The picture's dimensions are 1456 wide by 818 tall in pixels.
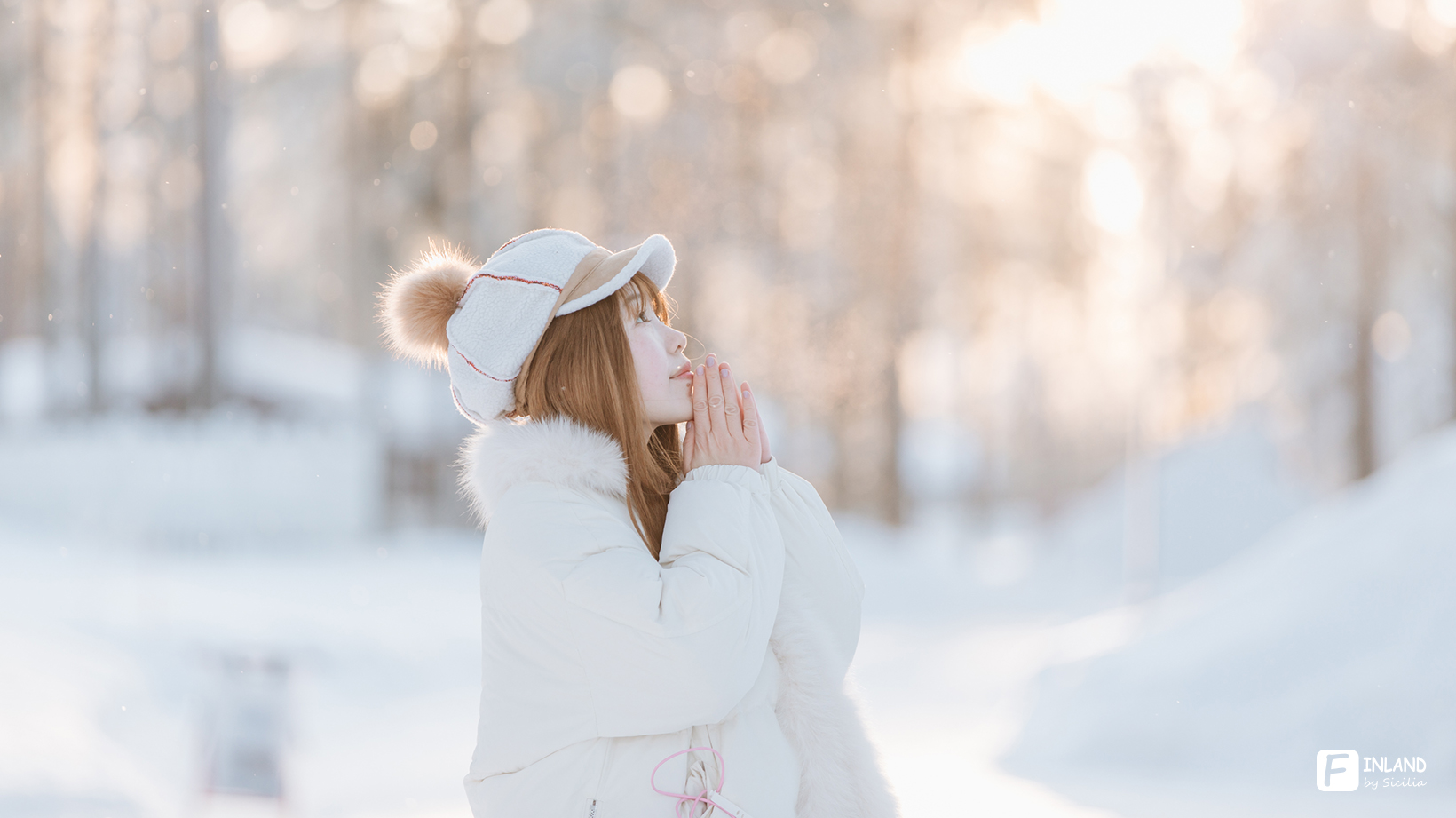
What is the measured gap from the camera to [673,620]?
1727 millimetres

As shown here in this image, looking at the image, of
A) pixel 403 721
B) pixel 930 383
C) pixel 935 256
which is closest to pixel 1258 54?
pixel 935 256

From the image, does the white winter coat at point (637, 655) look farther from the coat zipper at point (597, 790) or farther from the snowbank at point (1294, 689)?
the snowbank at point (1294, 689)

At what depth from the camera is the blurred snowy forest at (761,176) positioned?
1280 cm

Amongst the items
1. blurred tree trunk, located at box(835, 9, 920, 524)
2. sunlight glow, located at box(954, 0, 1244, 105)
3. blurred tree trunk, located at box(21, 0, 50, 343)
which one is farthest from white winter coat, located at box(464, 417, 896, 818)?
blurred tree trunk, located at box(21, 0, 50, 343)

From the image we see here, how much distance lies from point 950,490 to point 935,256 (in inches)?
550

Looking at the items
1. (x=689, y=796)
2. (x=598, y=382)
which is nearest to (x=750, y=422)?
(x=598, y=382)

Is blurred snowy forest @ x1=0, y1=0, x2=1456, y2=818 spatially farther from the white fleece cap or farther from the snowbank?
the white fleece cap

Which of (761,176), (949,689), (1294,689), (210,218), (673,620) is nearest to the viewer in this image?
(673,620)

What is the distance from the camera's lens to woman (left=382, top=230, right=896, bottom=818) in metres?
1.76

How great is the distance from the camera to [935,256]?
16.1 m

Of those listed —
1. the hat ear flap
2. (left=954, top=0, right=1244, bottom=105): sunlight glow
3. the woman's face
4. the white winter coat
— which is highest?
(left=954, top=0, right=1244, bottom=105): sunlight glow

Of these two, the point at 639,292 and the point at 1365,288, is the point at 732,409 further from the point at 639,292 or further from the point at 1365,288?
the point at 1365,288

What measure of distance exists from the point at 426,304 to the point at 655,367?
0.47 metres

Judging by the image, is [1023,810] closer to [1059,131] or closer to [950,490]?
[1059,131]
